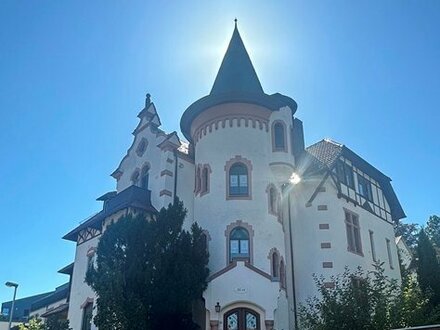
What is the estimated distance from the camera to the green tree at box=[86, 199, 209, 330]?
18078 mm

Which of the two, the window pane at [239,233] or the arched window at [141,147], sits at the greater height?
the arched window at [141,147]

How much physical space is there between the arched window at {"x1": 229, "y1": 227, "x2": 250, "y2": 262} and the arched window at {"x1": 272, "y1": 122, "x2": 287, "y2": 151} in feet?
16.8

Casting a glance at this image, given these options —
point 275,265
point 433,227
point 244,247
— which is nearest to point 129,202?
point 244,247

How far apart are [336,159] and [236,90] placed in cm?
645

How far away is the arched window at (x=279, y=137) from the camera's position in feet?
82.7

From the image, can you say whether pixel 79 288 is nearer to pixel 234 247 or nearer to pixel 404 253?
pixel 234 247

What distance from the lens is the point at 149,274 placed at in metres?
18.8

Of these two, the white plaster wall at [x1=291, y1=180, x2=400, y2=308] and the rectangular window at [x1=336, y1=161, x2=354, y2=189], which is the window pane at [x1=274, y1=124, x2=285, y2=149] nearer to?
the white plaster wall at [x1=291, y1=180, x2=400, y2=308]

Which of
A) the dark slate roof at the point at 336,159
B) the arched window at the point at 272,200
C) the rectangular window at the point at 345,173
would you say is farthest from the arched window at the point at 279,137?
the rectangular window at the point at 345,173

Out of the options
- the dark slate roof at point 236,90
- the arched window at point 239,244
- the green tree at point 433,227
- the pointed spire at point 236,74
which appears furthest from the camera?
the green tree at point 433,227

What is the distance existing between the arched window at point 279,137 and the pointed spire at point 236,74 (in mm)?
2102

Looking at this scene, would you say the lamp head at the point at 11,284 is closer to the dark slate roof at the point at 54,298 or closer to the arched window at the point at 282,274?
the dark slate roof at the point at 54,298

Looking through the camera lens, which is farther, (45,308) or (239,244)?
(45,308)

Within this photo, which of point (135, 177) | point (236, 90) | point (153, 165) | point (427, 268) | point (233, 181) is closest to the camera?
point (233, 181)
